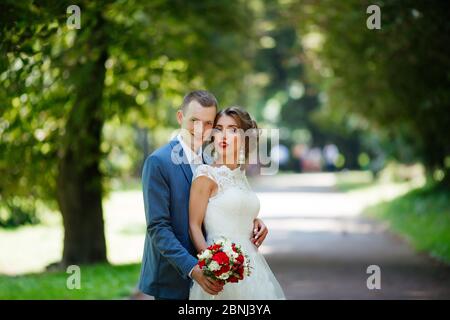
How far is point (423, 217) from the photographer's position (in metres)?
20.7

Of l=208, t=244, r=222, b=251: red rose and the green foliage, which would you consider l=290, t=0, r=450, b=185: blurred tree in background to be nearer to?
the green foliage

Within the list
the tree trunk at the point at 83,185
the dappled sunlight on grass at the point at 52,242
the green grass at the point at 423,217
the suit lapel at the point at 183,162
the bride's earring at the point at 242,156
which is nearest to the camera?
the suit lapel at the point at 183,162

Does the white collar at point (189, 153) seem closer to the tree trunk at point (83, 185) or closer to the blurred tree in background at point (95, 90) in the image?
the blurred tree in background at point (95, 90)

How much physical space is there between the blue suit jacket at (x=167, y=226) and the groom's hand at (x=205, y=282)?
0.05 m

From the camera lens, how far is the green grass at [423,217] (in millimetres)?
15938

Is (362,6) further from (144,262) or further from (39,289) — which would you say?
(144,262)

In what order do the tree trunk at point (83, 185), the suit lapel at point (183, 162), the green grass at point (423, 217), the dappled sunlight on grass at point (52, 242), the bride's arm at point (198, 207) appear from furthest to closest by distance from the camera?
the dappled sunlight on grass at point (52, 242), the green grass at point (423, 217), the tree trunk at point (83, 185), the suit lapel at point (183, 162), the bride's arm at point (198, 207)

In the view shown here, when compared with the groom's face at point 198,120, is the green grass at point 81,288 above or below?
below

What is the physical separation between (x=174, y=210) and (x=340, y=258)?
10.4 metres

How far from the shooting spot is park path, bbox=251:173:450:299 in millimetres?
11148

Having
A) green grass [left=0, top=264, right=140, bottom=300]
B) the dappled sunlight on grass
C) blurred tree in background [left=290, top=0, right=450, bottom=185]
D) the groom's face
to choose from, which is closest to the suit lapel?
the groom's face

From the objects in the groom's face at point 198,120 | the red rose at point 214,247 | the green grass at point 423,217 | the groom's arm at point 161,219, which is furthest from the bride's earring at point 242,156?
the green grass at point 423,217

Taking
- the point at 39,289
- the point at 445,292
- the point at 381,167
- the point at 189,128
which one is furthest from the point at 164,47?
the point at 381,167
